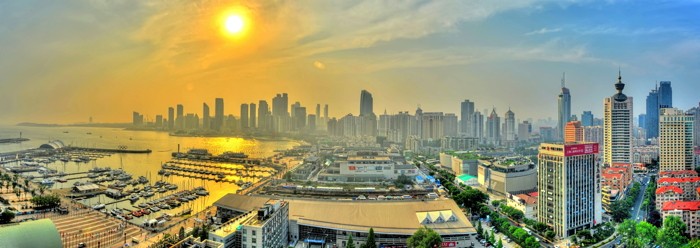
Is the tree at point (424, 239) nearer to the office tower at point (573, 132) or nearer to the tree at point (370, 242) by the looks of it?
the tree at point (370, 242)

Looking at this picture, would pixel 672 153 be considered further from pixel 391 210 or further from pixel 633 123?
pixel 391 210

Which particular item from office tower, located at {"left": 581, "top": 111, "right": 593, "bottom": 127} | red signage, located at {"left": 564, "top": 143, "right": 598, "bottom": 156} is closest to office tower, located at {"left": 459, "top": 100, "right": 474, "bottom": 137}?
office tower, located at {"left": 581, "top": 111, "right": 593, "bottom": 127}

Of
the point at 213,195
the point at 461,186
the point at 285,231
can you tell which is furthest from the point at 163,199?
the point at 461,186

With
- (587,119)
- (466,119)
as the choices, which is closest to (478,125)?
(466,119)

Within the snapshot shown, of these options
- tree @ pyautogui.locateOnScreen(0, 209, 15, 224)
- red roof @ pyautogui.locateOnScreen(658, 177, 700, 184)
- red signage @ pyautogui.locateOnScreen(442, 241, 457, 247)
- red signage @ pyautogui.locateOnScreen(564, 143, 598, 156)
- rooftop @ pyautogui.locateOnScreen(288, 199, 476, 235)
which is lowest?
red signage @ pyautogui.locateOnScreen(442, 241, 457, 247)

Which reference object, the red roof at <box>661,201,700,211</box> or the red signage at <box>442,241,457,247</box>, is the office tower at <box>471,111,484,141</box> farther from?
the red signage at <box>442,241,457,247</box>

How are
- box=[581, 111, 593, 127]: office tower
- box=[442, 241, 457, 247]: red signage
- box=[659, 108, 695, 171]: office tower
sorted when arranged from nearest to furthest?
1. box=[442, 241, 457, 247]: red signage
2. box=[659, 108, 695, 171]: office tower
3. box=[581, 111, 593, 127]: office tower
